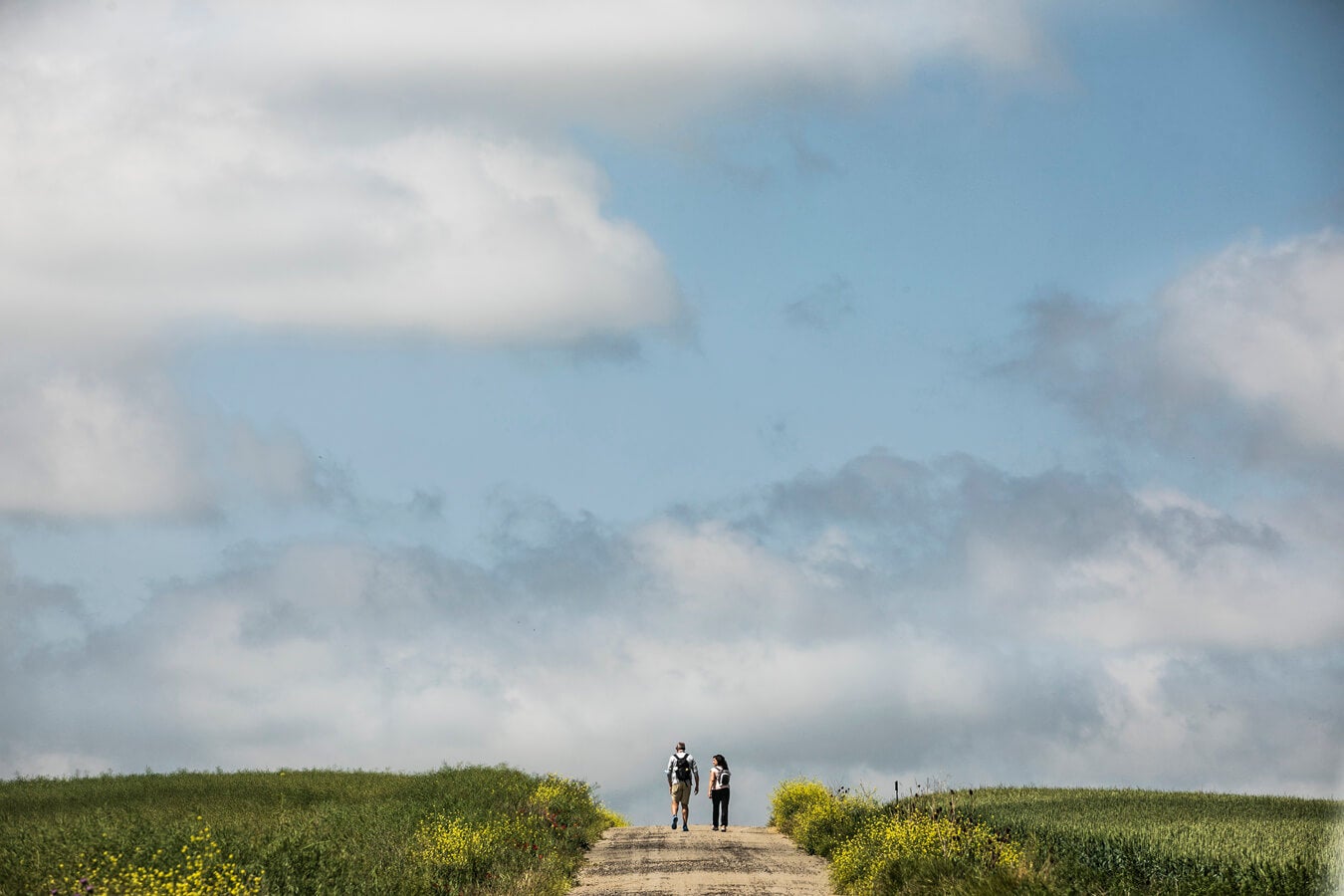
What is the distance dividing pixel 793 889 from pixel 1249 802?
23450mm

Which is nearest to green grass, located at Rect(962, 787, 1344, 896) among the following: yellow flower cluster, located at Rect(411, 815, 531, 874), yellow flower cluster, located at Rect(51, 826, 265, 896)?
yellow flower cluster, located at Rect(411, 815, 531, 874)

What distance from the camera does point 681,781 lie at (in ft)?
103

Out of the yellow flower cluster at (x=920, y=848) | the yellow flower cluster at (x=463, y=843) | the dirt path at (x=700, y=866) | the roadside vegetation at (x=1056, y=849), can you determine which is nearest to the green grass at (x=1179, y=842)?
the roadside vegetation at (x=1056, y=849)

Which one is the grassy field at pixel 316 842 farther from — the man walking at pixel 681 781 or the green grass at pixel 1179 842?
the green grass at pixel 1179 842

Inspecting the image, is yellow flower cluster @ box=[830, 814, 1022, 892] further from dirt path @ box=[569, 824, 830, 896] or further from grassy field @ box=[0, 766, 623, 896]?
grassy field @ box=[0, 766, 623, 896]

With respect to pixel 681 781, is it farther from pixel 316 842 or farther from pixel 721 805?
pixel 316 842

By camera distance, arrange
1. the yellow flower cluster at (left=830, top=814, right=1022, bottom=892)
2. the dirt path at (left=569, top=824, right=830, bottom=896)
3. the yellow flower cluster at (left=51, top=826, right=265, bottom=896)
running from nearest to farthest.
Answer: the yellow flower cluster at (left=51, top=826, right=265, bottom=896) → the yellow flower cluster at (left=830, top=814, right=1022, bottom=892) → the dirt path at (left=569, top=824, right=830, bottom=896)

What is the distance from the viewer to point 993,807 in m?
32.2

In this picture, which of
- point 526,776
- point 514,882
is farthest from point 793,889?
point 526,776

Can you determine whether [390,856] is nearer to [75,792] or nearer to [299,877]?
Answer: [299,877]

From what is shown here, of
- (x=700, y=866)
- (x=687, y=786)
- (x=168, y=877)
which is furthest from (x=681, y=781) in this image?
(x=168, y=877)

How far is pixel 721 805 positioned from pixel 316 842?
14.0 metres

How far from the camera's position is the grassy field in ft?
52.8

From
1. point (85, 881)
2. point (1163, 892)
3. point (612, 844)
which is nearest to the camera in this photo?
point (85, 881)
